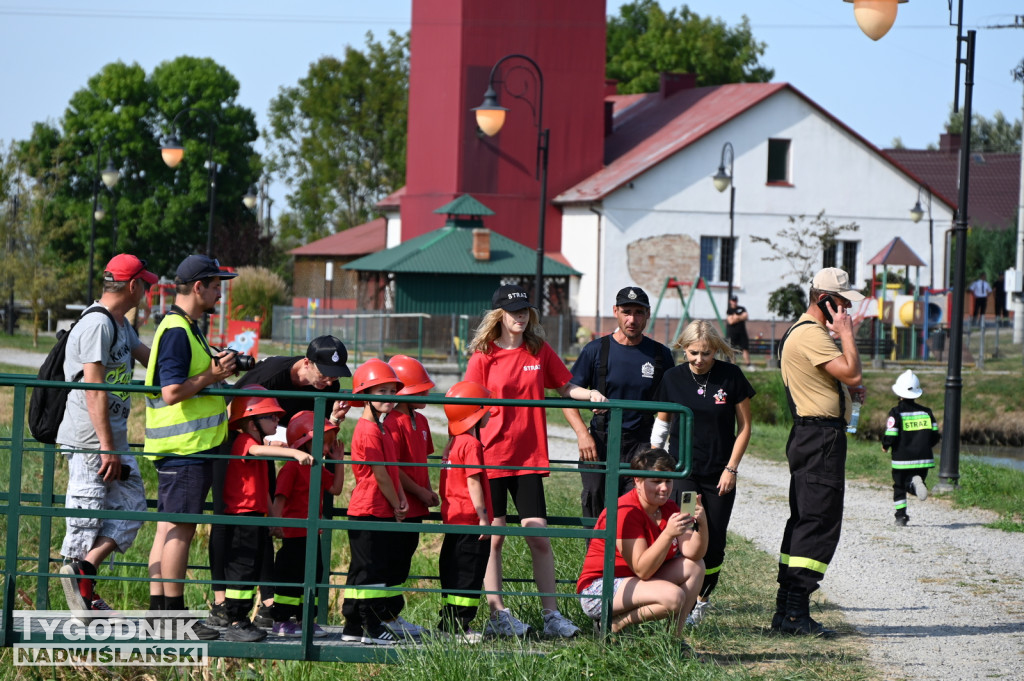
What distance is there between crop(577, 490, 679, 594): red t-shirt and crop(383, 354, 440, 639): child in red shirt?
0.89 m

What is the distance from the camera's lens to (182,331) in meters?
6.23

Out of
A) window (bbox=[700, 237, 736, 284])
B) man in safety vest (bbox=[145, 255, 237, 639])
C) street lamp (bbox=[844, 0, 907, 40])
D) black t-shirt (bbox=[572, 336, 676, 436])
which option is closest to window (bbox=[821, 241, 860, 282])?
window (bbox=[700, 237, 736, 284])

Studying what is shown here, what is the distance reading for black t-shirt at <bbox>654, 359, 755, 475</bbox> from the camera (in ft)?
23.7

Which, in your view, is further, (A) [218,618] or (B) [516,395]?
(B) [516,395]

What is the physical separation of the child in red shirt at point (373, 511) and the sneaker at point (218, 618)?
0.59 m

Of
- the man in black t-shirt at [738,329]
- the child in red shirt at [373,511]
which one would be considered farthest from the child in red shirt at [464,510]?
the man in black t-shirt at [738,329]

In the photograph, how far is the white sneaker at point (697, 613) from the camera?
275 inches

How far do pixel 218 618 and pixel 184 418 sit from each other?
1.04 meters

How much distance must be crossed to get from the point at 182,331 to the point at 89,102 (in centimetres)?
6176

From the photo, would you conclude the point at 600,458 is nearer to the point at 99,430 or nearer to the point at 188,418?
the point at 188,418

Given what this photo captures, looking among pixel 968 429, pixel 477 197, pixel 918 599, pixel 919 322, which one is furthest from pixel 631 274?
pixel 918 599

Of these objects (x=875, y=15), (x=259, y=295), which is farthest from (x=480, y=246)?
(x=875, y=15)

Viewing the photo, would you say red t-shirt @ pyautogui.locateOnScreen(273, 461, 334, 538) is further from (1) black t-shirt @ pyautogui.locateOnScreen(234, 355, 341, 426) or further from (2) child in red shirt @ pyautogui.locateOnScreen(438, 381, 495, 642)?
(2) child in red shirt @ pyautogui.locateOnScreen(438, 381, 495, 642)

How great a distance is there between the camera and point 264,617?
6828 millimetres
